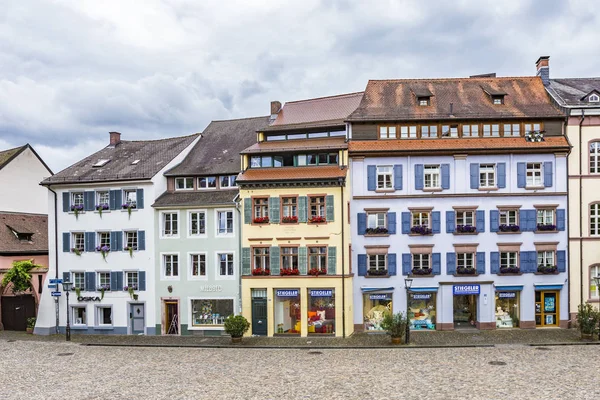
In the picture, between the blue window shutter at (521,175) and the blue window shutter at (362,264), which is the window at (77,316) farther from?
the blue window shutter at (521,175)

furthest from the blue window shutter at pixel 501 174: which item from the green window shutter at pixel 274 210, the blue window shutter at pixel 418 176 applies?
the green window shutter at pixel 274 210

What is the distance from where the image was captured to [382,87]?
38.3 meters

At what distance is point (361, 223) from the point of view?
33.9 meters

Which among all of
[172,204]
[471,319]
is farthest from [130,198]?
[471,319]

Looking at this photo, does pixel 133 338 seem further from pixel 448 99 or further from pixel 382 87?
pixel 448 99

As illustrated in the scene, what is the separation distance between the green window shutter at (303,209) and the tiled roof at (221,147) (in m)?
5.31

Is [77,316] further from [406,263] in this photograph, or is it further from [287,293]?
[406,263]

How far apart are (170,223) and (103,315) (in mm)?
8066

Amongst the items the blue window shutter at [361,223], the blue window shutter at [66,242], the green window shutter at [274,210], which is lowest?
the blue window shutter at [66,242]

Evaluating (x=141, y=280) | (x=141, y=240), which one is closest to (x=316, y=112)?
(x=141, y=240)

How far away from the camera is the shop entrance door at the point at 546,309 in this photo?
33.5 meters

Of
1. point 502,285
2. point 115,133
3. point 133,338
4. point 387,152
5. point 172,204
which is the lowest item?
point 133,338

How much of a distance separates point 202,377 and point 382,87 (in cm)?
2493

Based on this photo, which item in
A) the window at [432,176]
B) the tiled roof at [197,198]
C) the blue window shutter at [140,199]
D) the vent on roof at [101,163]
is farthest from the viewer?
the vent on roof at [101,163]
